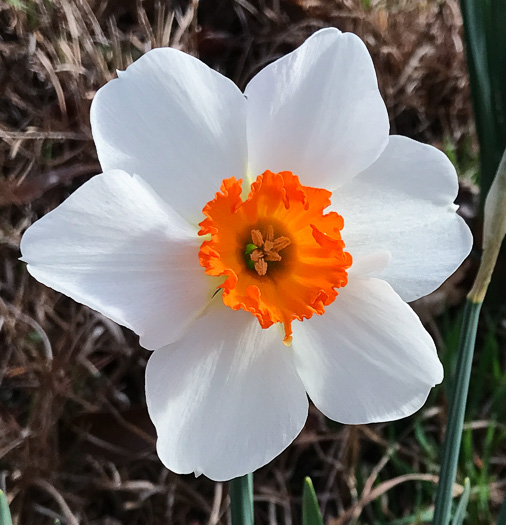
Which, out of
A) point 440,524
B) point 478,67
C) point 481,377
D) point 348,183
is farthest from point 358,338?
point 481,377

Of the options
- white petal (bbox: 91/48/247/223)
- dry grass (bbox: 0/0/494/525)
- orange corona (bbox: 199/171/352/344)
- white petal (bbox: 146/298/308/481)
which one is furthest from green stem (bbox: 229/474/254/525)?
dry grass (bbox: 0/0/494/525)

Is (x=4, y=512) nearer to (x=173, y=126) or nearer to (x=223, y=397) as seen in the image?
(x=223, y=397)

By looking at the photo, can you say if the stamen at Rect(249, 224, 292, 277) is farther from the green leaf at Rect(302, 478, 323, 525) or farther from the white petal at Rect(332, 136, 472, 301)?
the green leaf at Rect(302, 478, 323, 525)

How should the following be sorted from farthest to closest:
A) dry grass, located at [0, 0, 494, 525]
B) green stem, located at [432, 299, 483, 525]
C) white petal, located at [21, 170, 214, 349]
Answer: dry grass, located at [0, 0, 494, 525] → green stem, located at [432, 299, 483, 525] → white petal, located at [21, 170, 214, 349]

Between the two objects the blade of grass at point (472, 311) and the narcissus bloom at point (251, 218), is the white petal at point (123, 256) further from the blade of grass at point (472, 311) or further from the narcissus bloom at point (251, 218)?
the blade of grass at point (472, 311)

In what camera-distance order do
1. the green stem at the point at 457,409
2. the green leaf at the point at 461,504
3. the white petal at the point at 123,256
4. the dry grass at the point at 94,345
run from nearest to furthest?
the white petal at the point at 123,256 → the green stem at the point at 457,409 → the green leaf at the point at 461,504 → the dry grass at the point at 94,345

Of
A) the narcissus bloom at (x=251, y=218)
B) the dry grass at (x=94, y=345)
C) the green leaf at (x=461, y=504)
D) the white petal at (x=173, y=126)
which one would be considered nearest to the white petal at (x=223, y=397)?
the narcissus bloom at (x=251, y=218)
